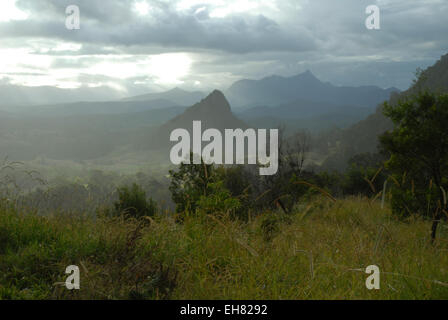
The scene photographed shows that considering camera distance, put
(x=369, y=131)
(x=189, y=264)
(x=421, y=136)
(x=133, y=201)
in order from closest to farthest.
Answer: (x=189, y=264), (x=421, y=136), (x=133, y=201), (x=369, y=131)

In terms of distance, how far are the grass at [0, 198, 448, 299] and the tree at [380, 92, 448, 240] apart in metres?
4.87

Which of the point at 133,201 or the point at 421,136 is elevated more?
the point at 421,136

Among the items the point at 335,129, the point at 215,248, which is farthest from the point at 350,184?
the point at 335,129

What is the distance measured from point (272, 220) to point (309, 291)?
2.95 metres

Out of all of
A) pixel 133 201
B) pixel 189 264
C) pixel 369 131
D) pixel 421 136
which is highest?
pixel 369 131

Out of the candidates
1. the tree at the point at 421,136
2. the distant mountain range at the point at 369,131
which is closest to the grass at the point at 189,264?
the tree at the point at 421,136

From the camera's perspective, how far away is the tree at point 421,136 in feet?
32.6

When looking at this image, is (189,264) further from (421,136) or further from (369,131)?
(369,131)

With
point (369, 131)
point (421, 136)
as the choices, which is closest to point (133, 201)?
point (421, 136)

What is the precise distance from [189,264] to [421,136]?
799 centimetres

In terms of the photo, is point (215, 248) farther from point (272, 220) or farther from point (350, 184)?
point (350, 184)

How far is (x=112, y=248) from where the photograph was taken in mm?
4871

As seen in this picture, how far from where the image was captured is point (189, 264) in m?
4.60

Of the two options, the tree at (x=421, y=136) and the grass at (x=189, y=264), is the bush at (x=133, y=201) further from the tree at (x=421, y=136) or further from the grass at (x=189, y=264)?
the grass at (x=189, y=264)
